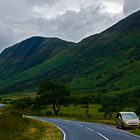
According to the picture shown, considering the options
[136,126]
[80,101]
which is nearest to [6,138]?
[136,126]

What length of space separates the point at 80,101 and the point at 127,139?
10022 cm

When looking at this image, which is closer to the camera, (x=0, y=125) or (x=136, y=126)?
(x=0, y=125)

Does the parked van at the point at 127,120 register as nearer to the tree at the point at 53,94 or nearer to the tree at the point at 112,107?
the tree at the point at 112,107

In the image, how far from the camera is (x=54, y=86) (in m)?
118

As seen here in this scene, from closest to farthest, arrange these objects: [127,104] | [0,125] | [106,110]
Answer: [0,125]
[106,110]
[127,104]

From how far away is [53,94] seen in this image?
4557 inches

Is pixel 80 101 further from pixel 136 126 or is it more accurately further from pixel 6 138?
pixel 6 138

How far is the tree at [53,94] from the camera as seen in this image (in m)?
115

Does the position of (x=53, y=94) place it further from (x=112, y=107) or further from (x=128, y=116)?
(x=128, y=116)

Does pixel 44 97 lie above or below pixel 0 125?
above

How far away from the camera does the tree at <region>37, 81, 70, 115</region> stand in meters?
115

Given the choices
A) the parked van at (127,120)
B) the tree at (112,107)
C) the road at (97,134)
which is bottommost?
the road at (97,134)

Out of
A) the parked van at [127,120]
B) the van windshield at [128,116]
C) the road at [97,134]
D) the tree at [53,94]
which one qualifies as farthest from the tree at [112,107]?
the road at [97,134]

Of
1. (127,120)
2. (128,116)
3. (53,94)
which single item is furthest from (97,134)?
(53,94)
